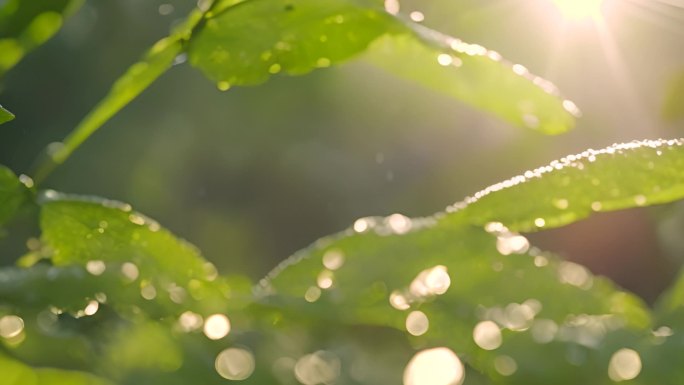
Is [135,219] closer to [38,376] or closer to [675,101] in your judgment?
[38,376]

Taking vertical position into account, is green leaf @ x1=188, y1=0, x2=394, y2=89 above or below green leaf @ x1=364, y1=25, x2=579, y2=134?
below

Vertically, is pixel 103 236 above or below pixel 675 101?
below

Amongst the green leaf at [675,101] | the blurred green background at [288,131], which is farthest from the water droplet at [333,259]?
the blurred green background at [288,131]

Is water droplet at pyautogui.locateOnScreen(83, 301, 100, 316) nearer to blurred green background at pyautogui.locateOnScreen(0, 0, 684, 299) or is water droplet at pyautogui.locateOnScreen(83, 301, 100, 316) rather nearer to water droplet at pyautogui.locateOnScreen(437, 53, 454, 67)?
water droplet at pyautogui.locateOnScreen(437, 53, 454, 67)

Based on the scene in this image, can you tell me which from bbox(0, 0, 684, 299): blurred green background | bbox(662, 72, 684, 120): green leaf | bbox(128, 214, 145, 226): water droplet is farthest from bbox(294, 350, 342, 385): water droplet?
bbox(0, 0, 684, 299): blurred green background

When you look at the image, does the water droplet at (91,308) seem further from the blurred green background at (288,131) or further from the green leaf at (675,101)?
the blurred green background at (288,131)

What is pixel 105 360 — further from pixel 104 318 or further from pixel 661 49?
pixel 661 49

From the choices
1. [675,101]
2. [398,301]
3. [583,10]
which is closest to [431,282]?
[398,301]

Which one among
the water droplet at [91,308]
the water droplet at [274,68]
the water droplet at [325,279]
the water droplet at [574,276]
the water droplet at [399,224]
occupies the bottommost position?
the water droplet at [91,308]
